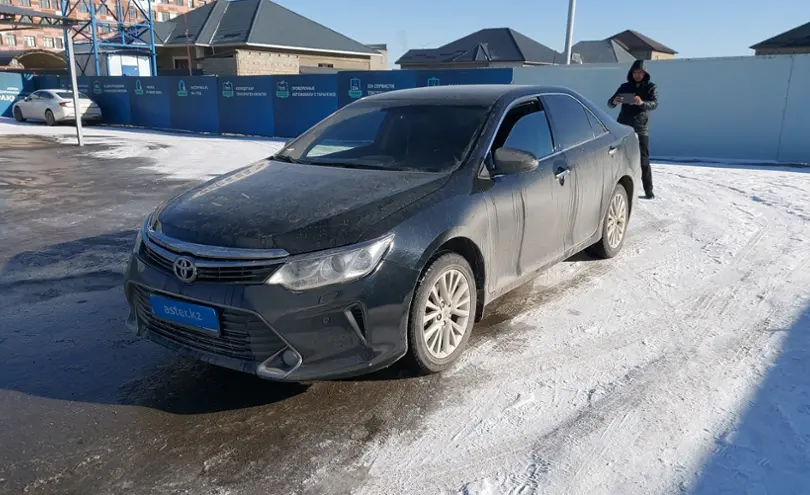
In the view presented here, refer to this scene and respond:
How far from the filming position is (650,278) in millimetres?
5262

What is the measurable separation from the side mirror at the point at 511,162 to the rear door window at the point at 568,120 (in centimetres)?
86

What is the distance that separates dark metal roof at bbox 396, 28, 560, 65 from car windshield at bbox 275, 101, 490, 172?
3950cm

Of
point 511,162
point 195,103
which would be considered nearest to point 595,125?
point 511,162

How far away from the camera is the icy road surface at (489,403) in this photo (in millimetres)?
2695

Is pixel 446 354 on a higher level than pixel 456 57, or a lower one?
lower

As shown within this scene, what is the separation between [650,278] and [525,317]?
4.86ft

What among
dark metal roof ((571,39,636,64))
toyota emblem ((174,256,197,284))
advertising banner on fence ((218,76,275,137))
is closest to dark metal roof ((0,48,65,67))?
advertising banner on fence ((218,76,275,137))

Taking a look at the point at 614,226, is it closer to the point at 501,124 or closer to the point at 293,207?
the point at 501,124

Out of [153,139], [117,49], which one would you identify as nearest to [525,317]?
[153,139]

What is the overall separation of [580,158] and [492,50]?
41.0m

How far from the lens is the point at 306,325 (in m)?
2.99

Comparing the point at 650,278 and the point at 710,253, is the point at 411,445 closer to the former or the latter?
the point at 650,278

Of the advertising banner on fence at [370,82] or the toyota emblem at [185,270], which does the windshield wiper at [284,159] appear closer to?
the toyota emblem at [185,270]

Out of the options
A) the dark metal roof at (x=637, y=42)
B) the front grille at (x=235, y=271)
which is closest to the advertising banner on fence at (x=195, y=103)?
the front grille at (x=235, y=271)
